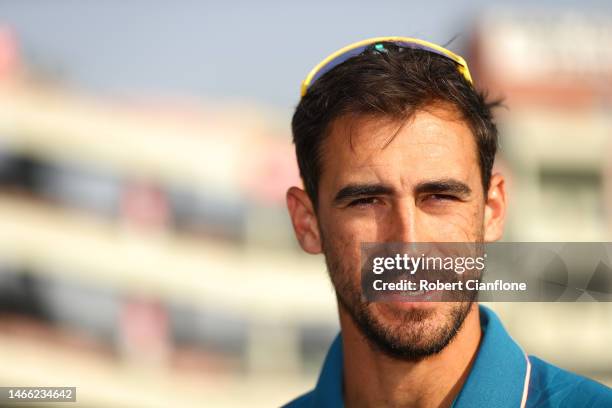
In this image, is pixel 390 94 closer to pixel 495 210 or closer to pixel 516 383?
pixel 495 210

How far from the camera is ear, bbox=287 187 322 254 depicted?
3.69 metres

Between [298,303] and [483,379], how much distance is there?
40.0 m

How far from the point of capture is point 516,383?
2.98 metres

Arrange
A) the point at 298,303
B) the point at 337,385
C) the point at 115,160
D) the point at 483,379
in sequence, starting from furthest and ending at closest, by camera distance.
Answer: the point at 298,303, the point at 115,160, the point at 337,385, the point at 483,379

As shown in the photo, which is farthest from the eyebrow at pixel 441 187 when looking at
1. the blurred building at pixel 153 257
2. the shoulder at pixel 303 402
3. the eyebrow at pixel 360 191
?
the blurred building at pixel 153 257

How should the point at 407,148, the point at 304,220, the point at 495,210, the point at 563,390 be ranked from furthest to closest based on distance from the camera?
the point at 304,220 < the point at 495,210 < the point at 407,148 < the point at 563,390

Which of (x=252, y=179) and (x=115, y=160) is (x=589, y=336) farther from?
(x=115, y=160)

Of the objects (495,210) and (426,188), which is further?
(495,210)

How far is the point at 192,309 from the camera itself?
41.1 metres

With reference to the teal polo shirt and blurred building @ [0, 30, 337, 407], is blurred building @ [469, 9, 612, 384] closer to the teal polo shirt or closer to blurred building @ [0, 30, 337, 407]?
blurred building @ [0, 30, 337, 407]

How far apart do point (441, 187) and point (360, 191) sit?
32 centimetres

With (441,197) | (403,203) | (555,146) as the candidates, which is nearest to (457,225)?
(441,197)

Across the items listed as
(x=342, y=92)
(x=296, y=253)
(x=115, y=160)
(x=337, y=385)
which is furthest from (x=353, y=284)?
(x=296, y=253)

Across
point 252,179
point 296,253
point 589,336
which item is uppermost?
point 252,179
